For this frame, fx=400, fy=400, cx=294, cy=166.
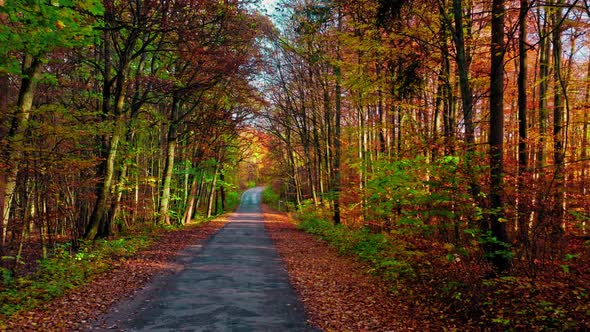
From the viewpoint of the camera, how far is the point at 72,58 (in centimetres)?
1496

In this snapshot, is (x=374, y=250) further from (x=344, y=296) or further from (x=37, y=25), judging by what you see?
(x=37, y=25)

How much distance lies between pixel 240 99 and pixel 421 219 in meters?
15.6

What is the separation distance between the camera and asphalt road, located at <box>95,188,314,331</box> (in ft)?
20.0

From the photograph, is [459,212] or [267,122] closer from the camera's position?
[459,212]

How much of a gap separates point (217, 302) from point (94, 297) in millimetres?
2374

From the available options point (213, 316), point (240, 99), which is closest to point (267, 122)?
point (240, 99)

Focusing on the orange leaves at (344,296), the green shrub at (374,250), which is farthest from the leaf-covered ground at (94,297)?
the green shrub at (374,250)

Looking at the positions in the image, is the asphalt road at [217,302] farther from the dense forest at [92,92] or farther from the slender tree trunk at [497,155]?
the dense forest at [92,92]

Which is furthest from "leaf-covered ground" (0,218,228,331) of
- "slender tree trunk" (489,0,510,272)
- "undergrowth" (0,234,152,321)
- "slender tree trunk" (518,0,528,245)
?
"slender tree trunk" (518,0,528,245)

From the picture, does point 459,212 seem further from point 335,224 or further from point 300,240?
point 335,224

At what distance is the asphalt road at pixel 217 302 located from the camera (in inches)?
240

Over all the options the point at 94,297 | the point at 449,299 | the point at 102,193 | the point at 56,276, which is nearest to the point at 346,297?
the point at 449,299

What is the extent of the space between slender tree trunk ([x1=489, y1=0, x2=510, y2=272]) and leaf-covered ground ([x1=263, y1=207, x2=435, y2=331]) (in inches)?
71.0

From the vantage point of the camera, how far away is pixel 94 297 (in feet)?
24.7
